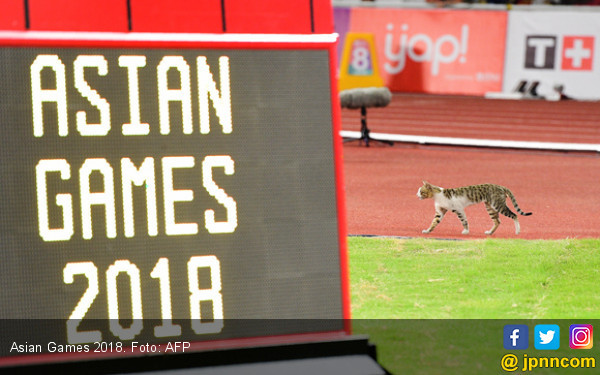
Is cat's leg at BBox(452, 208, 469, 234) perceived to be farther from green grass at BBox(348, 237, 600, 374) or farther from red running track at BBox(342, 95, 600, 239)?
green grass at BBox(348, 237, 600, 374)

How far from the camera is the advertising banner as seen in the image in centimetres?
2397

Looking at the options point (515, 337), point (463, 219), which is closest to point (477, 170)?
point (463, 219)

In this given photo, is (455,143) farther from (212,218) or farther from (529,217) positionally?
(212,218)

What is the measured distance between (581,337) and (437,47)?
19814 millimetres

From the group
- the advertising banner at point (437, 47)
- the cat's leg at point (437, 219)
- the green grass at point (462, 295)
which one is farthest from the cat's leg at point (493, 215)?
the advertising banner at point (437, 47)

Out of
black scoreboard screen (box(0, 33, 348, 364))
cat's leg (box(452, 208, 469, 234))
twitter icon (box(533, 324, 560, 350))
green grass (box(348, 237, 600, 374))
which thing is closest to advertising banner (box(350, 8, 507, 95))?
cat's leg (box(452, 208, 469, 234))

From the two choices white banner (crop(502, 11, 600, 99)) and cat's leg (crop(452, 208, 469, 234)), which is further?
white banner (crop(502, 11, 600, 99))

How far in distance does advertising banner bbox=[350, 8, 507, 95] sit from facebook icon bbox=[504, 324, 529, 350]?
773 inches

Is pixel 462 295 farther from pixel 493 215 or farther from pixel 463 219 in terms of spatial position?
pixel 493 215

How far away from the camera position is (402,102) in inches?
916

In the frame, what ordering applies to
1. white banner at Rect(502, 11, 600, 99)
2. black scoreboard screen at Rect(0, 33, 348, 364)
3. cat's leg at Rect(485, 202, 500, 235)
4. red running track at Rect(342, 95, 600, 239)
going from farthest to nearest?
white banner at Rect(502, 11, 600, 99)
red running track at Rect(342, 95, 600, 239)
cat's leg at Rect(485, 202, 500, 235)
black scoreboard screen at Rect(0, 33, 348, 364)

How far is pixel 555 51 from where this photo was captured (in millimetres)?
23234

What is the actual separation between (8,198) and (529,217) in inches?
265

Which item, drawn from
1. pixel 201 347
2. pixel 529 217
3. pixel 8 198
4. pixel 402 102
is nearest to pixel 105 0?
pixel 8 198
